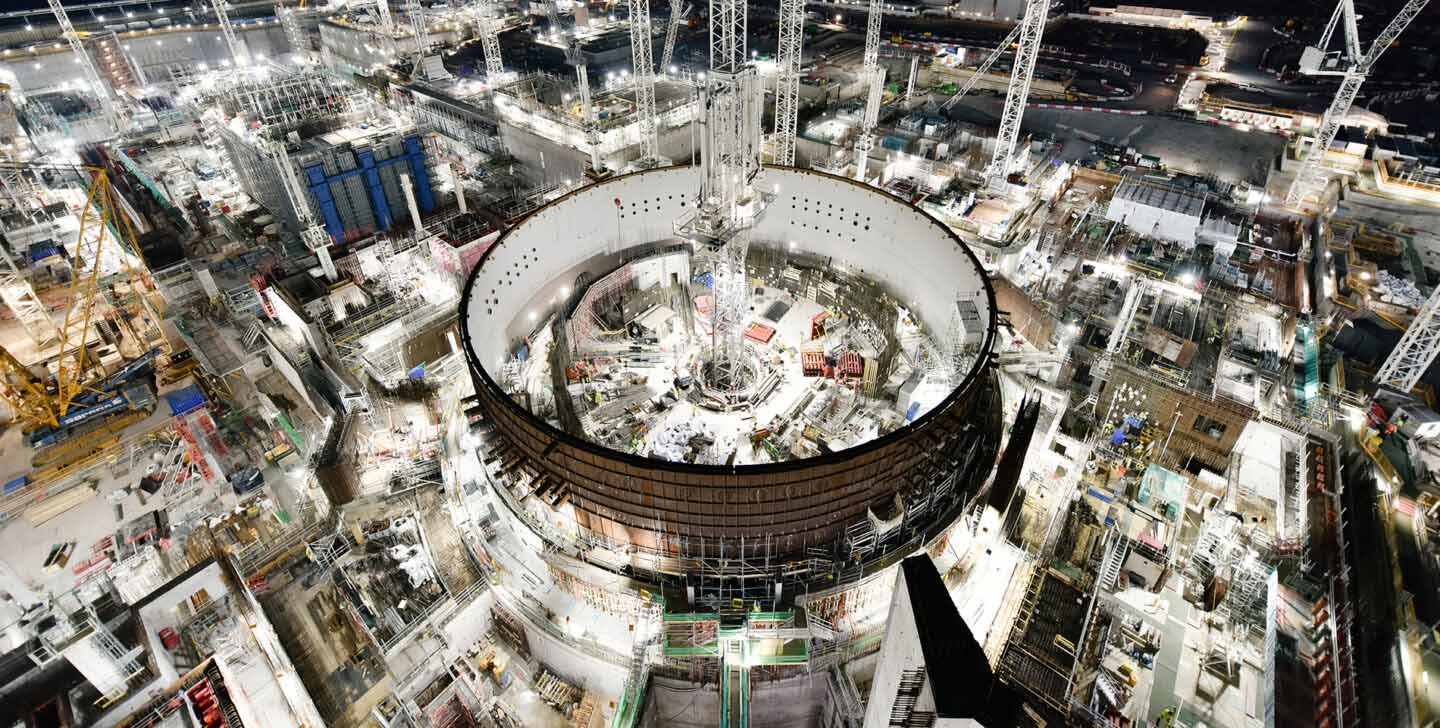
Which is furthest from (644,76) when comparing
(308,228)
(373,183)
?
(308,228)

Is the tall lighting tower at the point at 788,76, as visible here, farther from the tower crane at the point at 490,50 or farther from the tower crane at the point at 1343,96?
the tower crane at the point at 1343,96

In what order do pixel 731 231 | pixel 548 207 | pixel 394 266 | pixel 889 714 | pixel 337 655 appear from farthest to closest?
pixel 394 266 → pixel 548 207 → pixel 731 231 → pixel 337 655 → pixel 889 714

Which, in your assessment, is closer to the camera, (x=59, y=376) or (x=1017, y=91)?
(x=59, y=376)

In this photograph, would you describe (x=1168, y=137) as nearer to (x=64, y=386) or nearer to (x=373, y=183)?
(x=373, y=183)

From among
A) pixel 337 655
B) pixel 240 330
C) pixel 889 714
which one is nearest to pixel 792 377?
pixel 889 714

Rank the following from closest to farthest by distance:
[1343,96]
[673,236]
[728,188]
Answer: [728,188] < [673,236] < [1343,96]

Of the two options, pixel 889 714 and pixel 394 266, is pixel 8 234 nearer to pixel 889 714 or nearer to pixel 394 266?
pixel 394 266
